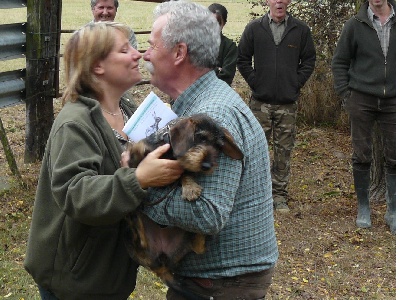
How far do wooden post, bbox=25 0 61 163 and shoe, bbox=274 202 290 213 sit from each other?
2.76 m

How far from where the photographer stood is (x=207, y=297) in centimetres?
296

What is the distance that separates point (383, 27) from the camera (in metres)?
7.24

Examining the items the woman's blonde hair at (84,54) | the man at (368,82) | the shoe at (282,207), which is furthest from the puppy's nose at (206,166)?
the shoe at (282,207)

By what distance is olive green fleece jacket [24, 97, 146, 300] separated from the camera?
9.18ft

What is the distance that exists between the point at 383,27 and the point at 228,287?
16.3 ft

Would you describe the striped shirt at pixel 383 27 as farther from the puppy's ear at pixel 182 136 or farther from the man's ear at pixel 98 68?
the puppy's ear at pixel 182 136

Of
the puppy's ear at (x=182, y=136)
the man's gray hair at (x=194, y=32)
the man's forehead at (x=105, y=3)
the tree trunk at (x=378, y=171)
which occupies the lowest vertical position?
the tree trunk at (x=378, y=171)

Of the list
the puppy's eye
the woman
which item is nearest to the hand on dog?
the woman

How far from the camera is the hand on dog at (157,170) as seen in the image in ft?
8.69

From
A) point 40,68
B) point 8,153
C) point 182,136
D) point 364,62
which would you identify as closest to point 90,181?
point 182,136

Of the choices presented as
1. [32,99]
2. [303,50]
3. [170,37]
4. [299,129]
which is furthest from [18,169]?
[170,37]

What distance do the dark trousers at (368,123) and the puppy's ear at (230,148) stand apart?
4.80 meters

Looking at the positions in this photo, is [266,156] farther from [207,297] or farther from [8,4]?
[8,4]

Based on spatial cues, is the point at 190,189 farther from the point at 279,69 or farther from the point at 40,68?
the point at 40,68
